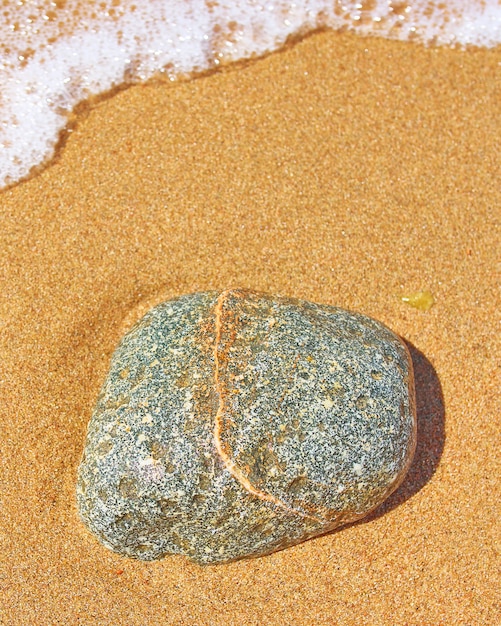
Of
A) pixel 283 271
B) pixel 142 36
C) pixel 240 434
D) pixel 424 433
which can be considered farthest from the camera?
pixel 142 36

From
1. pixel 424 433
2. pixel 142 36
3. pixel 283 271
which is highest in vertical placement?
pixel 142 36

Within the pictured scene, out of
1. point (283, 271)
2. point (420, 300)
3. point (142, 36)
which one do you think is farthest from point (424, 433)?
point (142, 36)

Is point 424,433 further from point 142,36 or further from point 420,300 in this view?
point 142,36

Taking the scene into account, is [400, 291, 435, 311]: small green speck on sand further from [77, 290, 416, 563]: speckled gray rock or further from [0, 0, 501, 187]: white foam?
[0, 0, 501, 187]: white foam

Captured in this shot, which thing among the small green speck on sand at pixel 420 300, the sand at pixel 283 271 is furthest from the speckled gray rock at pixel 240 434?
the small green speck on sand at pixel 420 300

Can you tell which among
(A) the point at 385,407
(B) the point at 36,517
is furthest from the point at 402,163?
(B) the point at 36,517
